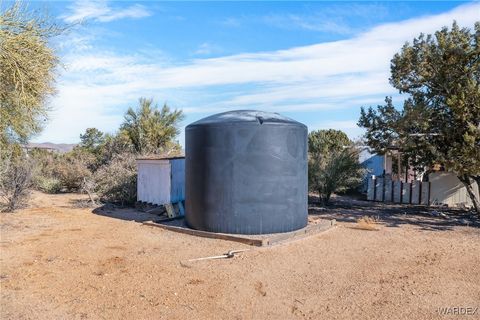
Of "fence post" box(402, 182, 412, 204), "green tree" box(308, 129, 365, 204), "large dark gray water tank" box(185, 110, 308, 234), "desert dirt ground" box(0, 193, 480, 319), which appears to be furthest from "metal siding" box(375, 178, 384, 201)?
"large dark gray water tank" box(185, 110, 308, 234)

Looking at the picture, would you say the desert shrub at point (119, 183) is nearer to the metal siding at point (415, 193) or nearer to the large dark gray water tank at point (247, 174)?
the large dark gray water tank at point (247, 174)

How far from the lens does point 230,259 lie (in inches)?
304

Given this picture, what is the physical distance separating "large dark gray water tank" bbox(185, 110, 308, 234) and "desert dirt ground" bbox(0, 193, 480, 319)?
0.77 m

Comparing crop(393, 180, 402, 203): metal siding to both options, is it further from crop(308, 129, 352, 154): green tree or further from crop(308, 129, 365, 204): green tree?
crop(308, 129, 352, 154): green tree

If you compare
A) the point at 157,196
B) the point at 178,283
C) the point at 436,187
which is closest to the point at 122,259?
the point at 178,283

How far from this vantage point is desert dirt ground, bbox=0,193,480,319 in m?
5.27

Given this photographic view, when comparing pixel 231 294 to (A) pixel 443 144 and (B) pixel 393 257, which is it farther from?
(A) pixel 443 144

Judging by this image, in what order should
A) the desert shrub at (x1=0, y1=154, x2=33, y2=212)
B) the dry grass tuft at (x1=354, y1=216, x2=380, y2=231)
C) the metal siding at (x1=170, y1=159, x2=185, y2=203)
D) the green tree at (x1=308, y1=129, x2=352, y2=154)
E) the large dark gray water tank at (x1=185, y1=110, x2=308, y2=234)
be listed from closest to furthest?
the large dark gray water tank at (x1=185, y1=110, x2=308, y2=234), the dry grass tuft at (x1=354, y1=216, x2=380, y2=231), the desert shrub at (x1=0, y1=154, x2=33, y2=212), the metal siding at (x1=170, y1=159, x2=185, y2=203), the green tree at (x1=308, y1=129, x2=352, y2=154)

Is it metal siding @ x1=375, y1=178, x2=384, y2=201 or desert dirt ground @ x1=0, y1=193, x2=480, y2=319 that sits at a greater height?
metal siding @ x1=375, y1=178, x2=384, y2=201

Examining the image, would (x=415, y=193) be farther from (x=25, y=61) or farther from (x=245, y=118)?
(x=25, y=61)

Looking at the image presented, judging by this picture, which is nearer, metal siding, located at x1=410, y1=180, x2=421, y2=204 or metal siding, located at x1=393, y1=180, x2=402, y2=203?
metal siding, located at x1=410, y1=180, x2=421, y2=204

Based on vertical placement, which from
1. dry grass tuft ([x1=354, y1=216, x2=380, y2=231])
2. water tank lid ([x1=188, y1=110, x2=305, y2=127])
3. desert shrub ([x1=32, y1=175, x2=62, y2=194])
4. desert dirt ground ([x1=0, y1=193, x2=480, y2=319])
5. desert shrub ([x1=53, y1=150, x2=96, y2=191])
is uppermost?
water tank lid ([x1=188, y1=110, x2=305, y2=127])

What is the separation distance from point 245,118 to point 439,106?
7509mm

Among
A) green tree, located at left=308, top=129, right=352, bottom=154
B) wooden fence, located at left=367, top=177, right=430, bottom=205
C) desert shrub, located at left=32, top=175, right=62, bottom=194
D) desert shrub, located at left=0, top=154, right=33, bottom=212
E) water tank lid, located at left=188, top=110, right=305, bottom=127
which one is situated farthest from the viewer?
green tree, located at left=308, top=129, right=352, bottom=154
